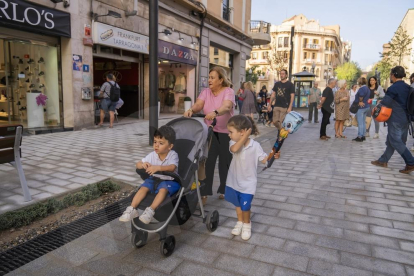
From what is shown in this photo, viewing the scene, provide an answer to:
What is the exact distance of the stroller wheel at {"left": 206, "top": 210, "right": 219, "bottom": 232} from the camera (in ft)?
10.5

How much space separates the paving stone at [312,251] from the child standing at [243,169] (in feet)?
1.33

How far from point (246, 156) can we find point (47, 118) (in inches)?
349

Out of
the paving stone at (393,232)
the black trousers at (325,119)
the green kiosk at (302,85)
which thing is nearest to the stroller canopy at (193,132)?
the paving stone at (393,232)

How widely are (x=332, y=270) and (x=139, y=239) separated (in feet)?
5.36

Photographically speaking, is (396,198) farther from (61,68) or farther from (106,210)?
(61,68)

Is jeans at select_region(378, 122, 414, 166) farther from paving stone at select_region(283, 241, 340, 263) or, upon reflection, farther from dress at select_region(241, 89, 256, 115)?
dress at select_region(241, 89, 256, 115)

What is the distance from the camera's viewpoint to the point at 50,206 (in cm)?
363

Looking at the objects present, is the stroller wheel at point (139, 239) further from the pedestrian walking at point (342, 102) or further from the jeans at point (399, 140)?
the pedestrian walking at point (342, 102)

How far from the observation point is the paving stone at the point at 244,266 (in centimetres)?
251

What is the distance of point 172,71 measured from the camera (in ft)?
59.8

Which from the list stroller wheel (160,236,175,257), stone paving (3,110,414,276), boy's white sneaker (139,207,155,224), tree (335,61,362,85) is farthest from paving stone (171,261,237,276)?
tree (335,61,362,85)

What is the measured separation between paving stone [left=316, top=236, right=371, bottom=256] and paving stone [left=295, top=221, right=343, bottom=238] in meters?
0.12

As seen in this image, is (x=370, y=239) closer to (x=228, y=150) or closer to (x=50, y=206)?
(x=228, y=150)

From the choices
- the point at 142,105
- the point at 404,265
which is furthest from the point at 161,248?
the point at 142,105
